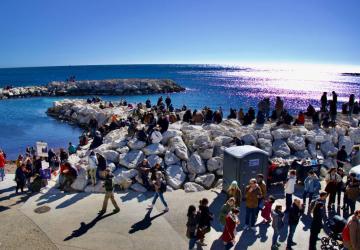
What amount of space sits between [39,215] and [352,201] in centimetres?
1021

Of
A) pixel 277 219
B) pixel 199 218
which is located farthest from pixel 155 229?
pixel 277 219

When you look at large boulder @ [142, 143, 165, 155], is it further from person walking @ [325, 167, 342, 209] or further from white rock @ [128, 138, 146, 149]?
person walking @ [325, 167, 342, 209]

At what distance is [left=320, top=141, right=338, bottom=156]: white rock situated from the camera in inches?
691

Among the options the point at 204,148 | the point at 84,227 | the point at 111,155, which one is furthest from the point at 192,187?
the point at 84,227

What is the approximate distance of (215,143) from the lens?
16375 mm

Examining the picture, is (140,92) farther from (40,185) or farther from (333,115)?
(40,185)

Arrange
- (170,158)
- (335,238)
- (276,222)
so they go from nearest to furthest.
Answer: (335,238), (276,222), (170,158)

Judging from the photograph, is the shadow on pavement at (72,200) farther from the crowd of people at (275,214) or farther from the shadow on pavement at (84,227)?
the crowd of people at (275,214)

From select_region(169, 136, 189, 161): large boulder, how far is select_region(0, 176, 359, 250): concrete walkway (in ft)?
7.58

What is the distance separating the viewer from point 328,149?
694 inches

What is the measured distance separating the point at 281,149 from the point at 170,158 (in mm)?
5355

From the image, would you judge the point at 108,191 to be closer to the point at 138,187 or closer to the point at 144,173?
the point at 138,187

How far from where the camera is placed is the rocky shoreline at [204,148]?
1473cm

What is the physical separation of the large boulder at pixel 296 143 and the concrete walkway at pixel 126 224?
400 centimetres
